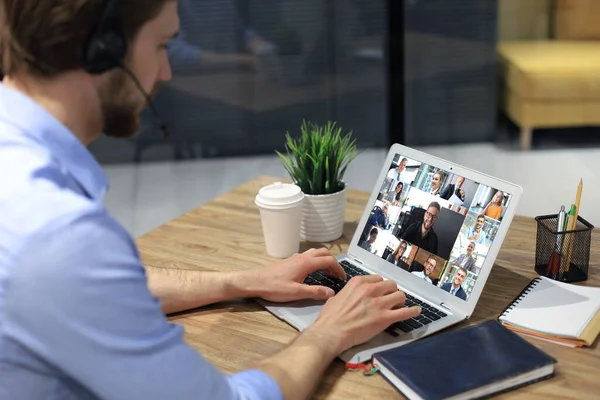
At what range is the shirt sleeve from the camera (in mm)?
794

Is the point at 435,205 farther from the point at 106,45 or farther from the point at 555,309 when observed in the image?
the point at 106,45

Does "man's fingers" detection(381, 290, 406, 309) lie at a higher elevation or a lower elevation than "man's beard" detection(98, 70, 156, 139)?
lower

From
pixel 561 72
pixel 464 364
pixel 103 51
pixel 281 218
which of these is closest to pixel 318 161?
pixel 281 218

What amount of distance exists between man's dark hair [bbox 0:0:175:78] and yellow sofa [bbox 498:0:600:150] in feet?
10.5

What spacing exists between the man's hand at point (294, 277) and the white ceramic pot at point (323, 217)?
210mm

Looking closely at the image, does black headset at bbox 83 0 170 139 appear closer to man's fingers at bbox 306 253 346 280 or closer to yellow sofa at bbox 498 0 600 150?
man's fingers at bbox 306 253 346 280

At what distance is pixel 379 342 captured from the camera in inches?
47.0

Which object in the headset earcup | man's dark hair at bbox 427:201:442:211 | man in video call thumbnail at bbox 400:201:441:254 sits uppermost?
the headset earcup

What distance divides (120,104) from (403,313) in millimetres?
555

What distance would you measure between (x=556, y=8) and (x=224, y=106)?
179 cm

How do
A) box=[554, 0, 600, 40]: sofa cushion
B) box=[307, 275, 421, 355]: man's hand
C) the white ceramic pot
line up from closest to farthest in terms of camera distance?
box=[307, 275, 421, 355]: man's hand < the white ceramic pot < box=[554, 0, 600, 40]: sofa cushion

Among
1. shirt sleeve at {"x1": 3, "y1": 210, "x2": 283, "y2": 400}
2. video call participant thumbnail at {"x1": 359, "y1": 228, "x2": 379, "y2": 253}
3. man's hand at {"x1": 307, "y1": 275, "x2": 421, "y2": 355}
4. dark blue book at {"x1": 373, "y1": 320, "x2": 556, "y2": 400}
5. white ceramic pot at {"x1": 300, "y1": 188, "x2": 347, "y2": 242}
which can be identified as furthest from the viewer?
white ceramic pot at {"x1": 300, "y1": 188, "x2": 347, "y2": 242}

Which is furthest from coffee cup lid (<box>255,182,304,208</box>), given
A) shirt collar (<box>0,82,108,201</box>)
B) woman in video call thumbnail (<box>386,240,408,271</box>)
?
shirt collar (<box>0,82,108,201</box>)

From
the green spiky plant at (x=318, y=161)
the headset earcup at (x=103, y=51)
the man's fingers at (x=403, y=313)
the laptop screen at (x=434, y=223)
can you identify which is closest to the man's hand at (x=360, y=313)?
the man's fingers at (x=403, y=313)
